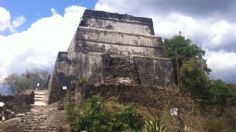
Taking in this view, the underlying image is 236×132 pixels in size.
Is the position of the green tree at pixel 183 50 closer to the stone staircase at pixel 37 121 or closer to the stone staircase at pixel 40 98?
the stone staircase at pixel 40 98

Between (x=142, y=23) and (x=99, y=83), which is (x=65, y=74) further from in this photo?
(x=142, y=23)

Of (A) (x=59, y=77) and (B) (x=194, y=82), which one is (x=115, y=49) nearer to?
(A) (x=59, y=77)

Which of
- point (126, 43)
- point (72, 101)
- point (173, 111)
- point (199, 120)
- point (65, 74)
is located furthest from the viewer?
point (126, 43)

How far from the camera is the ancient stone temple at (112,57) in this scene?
76.7 ft

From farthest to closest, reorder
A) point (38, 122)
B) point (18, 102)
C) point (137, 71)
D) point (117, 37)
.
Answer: point (117, 37) < point (137, 71) < point (18, 102) < point (38, 122)

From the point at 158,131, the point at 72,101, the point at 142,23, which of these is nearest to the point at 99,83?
the point at 72,101

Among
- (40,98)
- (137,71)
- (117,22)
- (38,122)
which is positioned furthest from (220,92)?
(38,122)

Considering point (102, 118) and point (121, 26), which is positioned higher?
point (121, 26)

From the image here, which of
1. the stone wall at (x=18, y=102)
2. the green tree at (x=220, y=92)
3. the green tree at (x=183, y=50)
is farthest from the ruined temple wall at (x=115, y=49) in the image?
the green tree at (x=220, y=92)

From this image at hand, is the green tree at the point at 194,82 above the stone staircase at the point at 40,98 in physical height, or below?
above

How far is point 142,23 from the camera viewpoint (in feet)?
99.0

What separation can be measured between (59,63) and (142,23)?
8157 millimetres

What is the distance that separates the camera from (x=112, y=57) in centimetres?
2364

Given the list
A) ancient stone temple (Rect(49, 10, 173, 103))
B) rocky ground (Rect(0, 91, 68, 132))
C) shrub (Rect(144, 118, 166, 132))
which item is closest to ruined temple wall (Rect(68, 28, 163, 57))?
ancient stone temple (Rect(49, 10, 173, 103))
